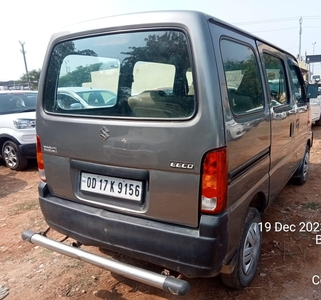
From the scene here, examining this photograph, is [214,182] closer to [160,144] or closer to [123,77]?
[160,144]

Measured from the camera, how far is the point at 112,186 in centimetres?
205

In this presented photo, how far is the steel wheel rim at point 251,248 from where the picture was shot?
2336 mm

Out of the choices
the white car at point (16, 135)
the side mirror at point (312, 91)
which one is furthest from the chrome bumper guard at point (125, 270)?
the white car at point (16, 135)

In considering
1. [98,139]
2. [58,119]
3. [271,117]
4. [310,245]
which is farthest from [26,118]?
[310,245]

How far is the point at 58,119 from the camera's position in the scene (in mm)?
2238

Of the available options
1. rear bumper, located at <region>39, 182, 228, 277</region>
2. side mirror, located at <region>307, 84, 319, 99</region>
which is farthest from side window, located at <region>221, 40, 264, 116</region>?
side mirror, located at <region>307, 84, 319, 99</region>

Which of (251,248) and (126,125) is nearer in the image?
(126,125)

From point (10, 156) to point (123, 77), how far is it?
4.87m

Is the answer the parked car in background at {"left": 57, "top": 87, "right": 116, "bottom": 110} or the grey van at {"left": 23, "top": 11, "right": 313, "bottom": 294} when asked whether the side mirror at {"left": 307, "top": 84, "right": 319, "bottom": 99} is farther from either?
the parked car in background at {"left": 57, "top": 87, "right": 116, "bottom": 110}

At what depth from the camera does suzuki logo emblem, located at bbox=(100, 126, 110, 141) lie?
1.99 m

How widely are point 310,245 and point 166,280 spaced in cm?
198

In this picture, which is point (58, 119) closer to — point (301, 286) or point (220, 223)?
point (220, 223)

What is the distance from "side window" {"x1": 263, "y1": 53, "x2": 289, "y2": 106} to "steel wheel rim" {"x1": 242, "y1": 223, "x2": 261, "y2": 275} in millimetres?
1154

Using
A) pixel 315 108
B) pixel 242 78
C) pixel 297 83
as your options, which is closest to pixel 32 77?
pixel 315 108
